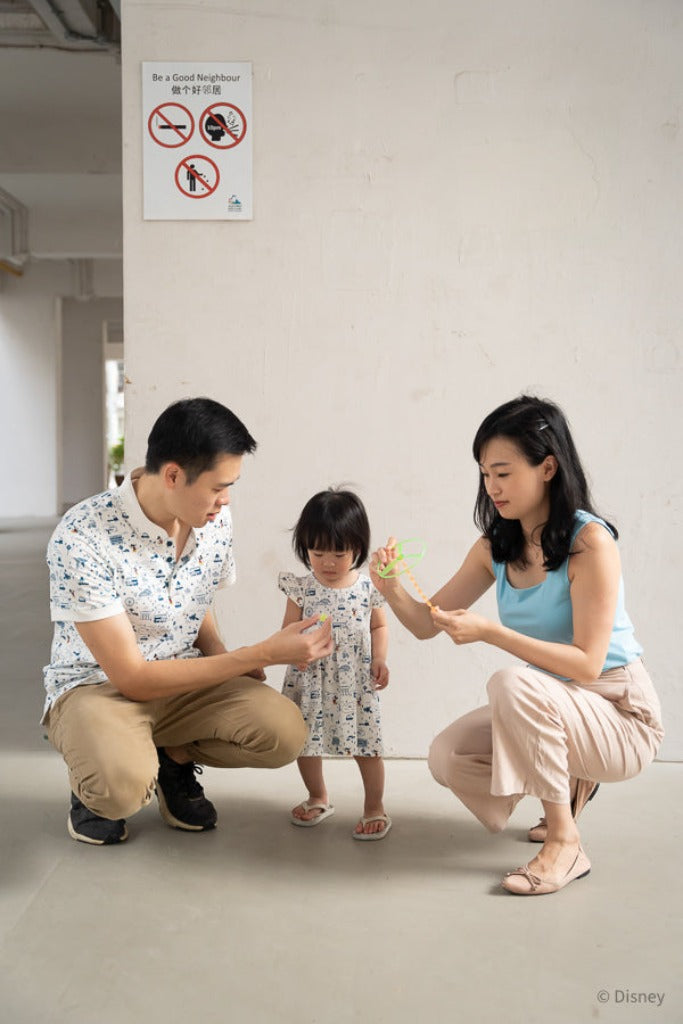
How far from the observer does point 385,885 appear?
2123 mm

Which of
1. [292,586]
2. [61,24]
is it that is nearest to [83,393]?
[61,24]

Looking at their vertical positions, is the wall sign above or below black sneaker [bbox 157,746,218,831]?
above

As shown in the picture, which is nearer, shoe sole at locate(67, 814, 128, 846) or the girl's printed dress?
shoe sole at locate(67, 814, 128, 846)

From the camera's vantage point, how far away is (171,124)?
298 centimetres

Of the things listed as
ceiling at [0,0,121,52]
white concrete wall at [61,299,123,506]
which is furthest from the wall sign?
white concrete wall at [61,299,123,506]

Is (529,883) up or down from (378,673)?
down

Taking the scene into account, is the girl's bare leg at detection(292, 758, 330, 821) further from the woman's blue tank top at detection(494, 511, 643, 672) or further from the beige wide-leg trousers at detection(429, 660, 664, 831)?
the woman's blue tank top at detection(494, 511, 643, 672)

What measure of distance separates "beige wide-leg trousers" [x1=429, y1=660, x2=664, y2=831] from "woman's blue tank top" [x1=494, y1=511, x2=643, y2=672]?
0.15 ft

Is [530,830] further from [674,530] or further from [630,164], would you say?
[630,164]

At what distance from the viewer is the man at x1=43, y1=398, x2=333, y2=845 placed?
2172 mm

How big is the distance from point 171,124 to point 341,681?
1.68 metres

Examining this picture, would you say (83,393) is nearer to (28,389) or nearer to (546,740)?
(28,389)

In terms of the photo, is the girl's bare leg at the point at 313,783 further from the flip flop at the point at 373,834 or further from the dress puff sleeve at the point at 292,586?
the dress puff sleeve at the point at 292,586

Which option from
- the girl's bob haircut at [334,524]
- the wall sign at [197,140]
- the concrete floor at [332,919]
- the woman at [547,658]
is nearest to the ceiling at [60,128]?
the wall sign at [197,140]
